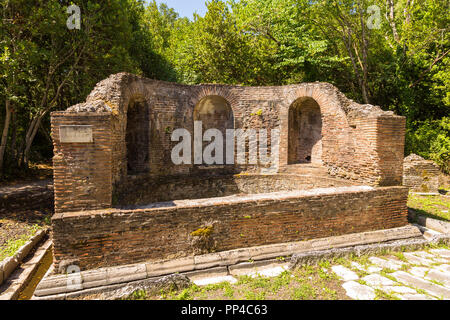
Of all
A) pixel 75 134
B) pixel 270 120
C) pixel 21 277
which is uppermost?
pixel 270 120

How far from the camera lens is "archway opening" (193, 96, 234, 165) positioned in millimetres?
10047

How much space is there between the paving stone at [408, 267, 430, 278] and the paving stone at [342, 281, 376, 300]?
1094mm

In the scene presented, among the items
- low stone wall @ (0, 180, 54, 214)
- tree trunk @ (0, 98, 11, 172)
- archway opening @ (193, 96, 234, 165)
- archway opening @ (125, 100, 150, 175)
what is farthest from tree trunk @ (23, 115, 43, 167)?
archway opening @ (193, 96, 234, 165)

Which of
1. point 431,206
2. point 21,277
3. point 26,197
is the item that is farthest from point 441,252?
point 26,197

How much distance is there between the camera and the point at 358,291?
3941mm

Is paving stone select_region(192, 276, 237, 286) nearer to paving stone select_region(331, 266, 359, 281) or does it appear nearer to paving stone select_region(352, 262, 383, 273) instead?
paving stone select_region(331, 266, 359, 281)

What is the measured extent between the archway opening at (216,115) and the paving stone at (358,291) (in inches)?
256

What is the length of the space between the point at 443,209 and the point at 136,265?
342 inches

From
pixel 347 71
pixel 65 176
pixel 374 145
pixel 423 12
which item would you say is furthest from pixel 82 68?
pixel 423 12

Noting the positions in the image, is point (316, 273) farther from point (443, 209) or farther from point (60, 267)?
point (443, 209)

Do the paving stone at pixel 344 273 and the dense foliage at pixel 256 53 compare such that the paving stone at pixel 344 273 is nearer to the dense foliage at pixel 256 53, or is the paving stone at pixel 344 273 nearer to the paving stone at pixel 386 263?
the paving stone at pixel 386 263

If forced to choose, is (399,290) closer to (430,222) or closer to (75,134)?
(430,222)

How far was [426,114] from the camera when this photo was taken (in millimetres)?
13242

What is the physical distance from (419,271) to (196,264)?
385 cm
